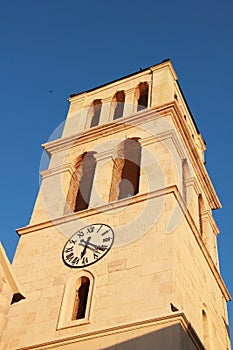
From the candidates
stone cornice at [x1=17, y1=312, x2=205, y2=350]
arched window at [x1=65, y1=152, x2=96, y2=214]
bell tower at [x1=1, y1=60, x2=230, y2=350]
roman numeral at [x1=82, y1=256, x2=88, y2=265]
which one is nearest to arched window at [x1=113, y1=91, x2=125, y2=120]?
bell tower at [x1=1, y1=60, x2=230, y2=350]

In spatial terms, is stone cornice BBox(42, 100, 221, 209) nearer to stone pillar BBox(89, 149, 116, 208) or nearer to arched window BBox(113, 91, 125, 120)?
stone pillar BBox(89, 149, 116, 208)

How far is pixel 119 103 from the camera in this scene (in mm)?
22781

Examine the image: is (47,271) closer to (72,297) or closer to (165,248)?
(72,297)

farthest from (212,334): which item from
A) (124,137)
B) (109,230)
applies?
(124,137)

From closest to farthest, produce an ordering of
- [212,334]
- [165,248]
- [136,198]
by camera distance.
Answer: [165,248], [212,334], [136,198]

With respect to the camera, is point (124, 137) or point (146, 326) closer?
point (146, 326)

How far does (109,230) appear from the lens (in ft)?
50.2

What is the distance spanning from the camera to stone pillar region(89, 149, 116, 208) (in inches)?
670

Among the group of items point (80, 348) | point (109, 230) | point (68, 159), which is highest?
point (68, 159)

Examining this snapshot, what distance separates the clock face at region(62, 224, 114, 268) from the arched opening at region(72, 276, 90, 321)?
0.47 m

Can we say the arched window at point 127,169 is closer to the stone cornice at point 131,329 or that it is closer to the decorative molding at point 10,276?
the stone cornice at point 131,329

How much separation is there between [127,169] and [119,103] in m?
3.74

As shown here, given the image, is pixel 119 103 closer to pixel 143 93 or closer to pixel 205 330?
pixel 143 93

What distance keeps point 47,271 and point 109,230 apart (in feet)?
6.45
